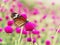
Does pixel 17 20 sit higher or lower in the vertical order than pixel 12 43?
higher

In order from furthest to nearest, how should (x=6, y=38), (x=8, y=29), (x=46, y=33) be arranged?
(x=46, y=33)
(x=6, y=38)
(x=8, y=29)

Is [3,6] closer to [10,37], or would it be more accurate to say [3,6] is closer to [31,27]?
[10,37]

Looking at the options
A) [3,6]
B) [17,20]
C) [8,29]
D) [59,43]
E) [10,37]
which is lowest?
[59,43]

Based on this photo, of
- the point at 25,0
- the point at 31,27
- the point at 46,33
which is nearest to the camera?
the point at 31,27

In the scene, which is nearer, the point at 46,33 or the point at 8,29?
the point at 8,29

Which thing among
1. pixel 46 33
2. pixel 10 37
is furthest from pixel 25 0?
pixel 10 37

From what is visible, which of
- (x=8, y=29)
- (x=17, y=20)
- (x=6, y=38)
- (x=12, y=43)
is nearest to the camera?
(x=17, y=20)

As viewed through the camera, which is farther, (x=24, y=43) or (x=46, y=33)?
(x=46, y=33)

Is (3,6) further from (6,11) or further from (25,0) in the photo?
(25,0)

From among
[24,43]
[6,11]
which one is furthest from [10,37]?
[6,11]
